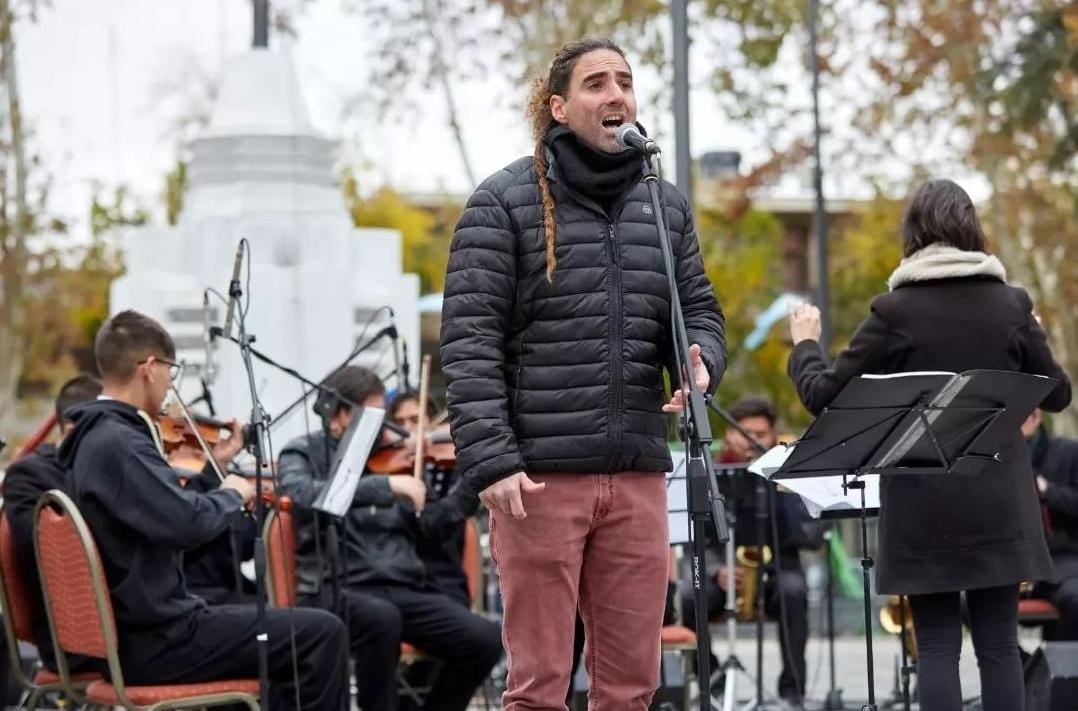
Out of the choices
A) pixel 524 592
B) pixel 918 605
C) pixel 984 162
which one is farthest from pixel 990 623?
pixel 984 162

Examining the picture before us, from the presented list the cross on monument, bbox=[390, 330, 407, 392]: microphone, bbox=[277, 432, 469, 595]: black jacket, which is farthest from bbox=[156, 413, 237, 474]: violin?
the cross on monument

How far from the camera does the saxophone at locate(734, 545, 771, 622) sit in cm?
970

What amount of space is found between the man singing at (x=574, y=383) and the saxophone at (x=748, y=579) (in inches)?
181

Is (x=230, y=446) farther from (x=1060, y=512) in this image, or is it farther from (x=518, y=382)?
(x=1060, y=512)

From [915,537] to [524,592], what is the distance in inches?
63.4

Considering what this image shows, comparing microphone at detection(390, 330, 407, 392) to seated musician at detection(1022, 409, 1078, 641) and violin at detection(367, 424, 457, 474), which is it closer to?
violin at detection(367, 424, 457, 474)

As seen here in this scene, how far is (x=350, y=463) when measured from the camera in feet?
24.1

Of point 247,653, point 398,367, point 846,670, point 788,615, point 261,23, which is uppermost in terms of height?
point 261,23

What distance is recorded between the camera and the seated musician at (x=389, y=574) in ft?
25.7

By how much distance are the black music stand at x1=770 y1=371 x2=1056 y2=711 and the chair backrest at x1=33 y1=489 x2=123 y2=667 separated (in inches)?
86.8

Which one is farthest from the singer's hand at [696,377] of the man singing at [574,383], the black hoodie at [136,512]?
the black hoodie at [136,512]

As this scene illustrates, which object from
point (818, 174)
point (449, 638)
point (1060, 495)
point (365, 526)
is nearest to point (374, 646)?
point (449, 638)

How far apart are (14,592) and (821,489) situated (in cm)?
291

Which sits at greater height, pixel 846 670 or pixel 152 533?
pixel 152 533
